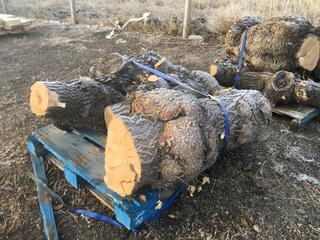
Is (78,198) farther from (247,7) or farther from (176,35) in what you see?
(247,7)

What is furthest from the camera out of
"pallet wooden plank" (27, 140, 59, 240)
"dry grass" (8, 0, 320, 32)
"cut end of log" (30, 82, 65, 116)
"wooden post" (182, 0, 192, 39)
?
"dry grass" (8, 0, 320, 32)

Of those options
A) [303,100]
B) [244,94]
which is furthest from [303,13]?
[244,94]

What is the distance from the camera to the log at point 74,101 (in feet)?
6.71

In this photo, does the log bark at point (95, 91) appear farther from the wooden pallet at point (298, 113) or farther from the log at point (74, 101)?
the wooden pallet at point (298, 113)

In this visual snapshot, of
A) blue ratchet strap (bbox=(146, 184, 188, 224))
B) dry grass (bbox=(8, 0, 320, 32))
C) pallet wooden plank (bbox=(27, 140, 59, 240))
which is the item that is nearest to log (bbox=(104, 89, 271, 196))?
blue ratchet strap (bbox=(146, 184, 188, 224))

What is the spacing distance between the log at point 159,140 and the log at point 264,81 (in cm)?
129

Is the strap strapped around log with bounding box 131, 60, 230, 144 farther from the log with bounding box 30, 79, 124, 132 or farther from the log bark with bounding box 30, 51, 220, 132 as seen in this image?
the log with bounding box 30, 79, 124, 132

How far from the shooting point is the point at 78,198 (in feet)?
7.24

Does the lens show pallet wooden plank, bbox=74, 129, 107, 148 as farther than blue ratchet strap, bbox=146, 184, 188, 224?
Yes

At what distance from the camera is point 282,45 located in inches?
128

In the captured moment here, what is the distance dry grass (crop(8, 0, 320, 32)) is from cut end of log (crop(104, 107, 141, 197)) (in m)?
4.87

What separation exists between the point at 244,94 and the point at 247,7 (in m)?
5.22

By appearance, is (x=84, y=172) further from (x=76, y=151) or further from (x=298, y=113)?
(x=298, y=113)

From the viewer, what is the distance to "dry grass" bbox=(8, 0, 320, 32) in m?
6.07
